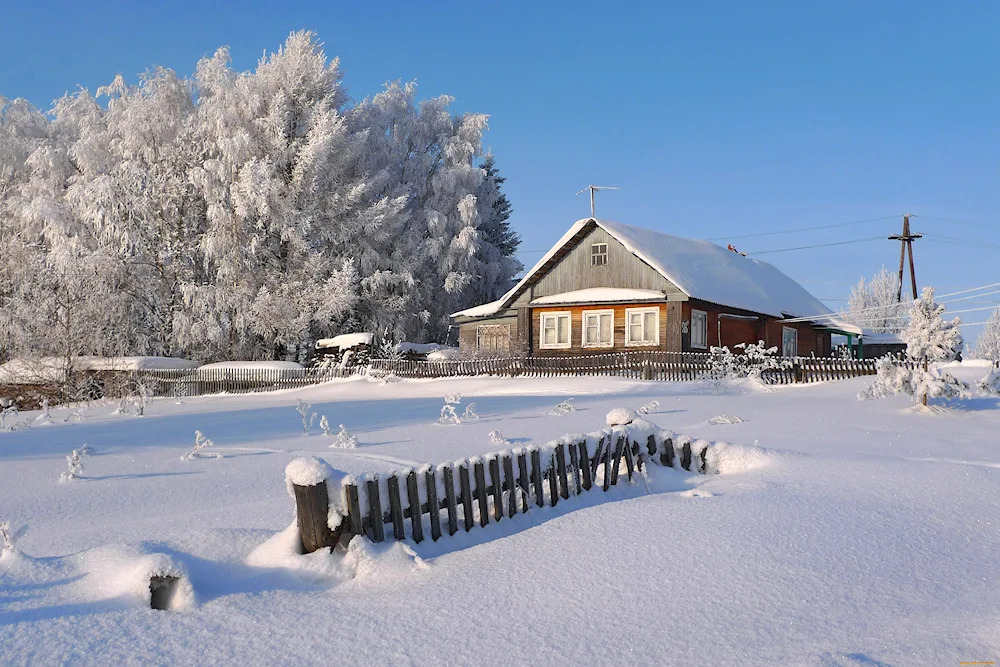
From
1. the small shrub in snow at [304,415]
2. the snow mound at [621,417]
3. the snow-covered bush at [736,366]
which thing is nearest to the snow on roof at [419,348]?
the snow-covered bush at [736,366]

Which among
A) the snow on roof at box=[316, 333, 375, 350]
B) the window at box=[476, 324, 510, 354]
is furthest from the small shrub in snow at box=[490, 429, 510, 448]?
the window at box=[476, 324, 510, 354]

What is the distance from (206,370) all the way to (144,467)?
76.2 feet

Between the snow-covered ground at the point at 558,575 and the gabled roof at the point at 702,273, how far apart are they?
21.8 metres

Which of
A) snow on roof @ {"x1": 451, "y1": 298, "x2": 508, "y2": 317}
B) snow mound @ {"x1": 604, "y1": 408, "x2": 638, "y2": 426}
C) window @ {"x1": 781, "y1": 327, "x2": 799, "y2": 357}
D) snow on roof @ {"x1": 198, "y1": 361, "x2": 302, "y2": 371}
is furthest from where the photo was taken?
window @ {"x1": 781, "y1": 327, "x2": 799, "y2": 357}

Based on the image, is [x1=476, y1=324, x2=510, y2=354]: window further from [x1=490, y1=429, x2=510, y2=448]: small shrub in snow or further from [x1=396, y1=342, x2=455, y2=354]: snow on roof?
[x1=490, y1=429, x2=510, y2=448]: small shrub in snow

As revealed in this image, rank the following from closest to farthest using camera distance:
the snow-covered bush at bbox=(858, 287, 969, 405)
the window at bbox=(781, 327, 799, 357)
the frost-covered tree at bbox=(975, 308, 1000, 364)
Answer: the snow-covered bush at bbox=(858, 287, 969, 405) < the window at bbox=(781, 327, 799, 357) < the frost-covered tree at bbox=(975, 308, 1000, 364)

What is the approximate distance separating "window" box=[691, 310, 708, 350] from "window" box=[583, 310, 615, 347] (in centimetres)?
313

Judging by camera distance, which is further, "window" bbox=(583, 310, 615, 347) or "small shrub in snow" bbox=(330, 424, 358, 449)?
"window" bbox=(583, 310, 615, 347)

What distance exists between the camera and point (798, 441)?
11508 millimetres

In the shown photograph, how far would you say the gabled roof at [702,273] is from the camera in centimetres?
3092

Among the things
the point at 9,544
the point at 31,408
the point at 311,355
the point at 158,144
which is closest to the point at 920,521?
the point at 9,544

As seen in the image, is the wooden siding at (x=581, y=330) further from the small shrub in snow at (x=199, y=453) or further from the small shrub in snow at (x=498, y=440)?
the small shrub in snow at (x=199, y=453)

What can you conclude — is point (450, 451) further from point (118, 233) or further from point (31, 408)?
point (118, 233)

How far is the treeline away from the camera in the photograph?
113 feet
